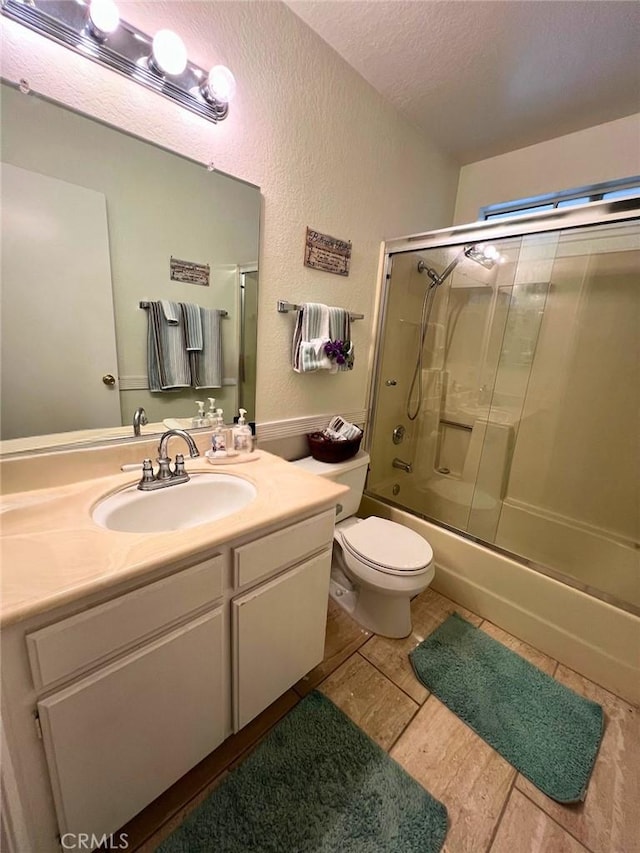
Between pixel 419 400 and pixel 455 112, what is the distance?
58.4 inches

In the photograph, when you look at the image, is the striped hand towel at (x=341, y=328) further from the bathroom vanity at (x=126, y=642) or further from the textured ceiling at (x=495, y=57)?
the textured ceiling at (x=495, y=57)

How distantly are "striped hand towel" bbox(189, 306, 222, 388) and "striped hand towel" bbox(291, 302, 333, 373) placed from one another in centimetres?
36

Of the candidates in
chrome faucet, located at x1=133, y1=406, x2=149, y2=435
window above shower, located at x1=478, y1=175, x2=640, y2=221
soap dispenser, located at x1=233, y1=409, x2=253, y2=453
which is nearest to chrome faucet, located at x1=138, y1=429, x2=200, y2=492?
chrome faucet, located at x1=133, y1=406, x2=149, y2=435

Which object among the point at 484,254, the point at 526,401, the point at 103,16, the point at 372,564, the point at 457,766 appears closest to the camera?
the point at 103,16

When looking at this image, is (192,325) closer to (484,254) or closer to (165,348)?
(165,348)

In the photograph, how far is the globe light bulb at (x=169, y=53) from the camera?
939 millimetres

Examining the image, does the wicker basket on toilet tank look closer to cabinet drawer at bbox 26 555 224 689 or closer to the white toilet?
the white toilet

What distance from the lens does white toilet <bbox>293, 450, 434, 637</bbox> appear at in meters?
1.39

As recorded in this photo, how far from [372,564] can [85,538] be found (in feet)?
3.41

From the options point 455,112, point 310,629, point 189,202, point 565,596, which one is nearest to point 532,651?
point 565,596

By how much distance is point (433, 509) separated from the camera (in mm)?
2049

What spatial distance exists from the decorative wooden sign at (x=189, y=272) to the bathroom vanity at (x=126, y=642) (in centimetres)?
71

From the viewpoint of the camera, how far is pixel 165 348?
46.4 inches

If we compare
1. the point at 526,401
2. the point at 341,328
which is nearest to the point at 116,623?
the point at 341,328
